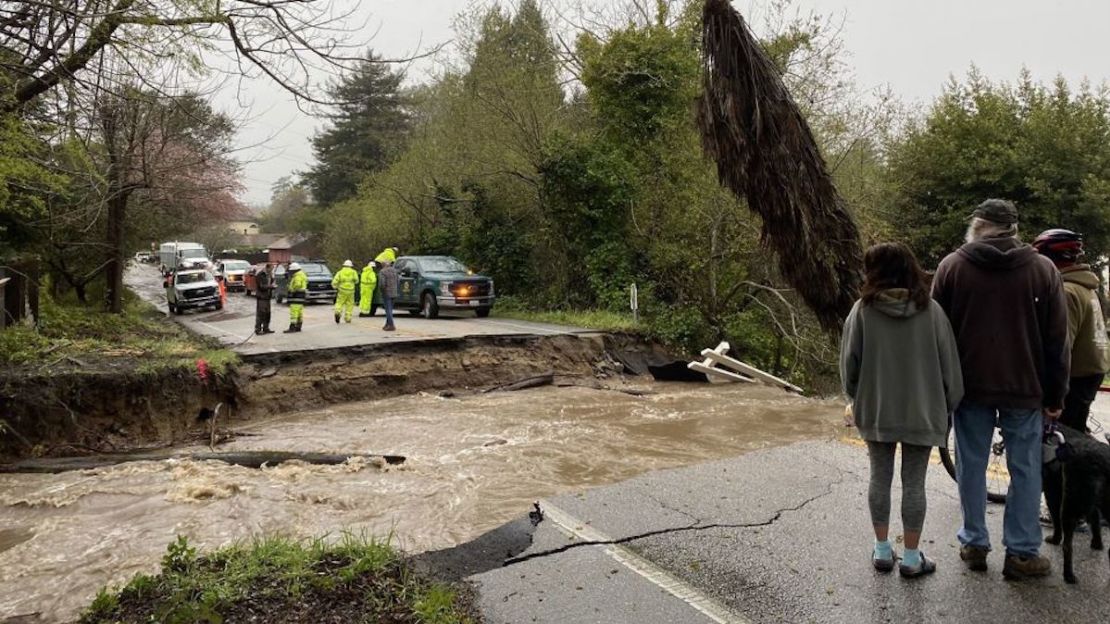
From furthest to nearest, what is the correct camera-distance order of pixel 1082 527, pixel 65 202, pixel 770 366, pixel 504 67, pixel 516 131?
pixel 504 67 → pixel 516 131 → pixel 770 366 → pixel 65 202 → pixel 1082 527

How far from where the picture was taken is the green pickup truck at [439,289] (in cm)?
2044

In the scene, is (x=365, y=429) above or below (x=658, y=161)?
below

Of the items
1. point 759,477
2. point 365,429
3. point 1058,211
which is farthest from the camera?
point 1058,211

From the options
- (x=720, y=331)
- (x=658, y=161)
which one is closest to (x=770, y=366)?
(x=720, y=331)

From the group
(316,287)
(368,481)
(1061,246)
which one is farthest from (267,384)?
(316,287)

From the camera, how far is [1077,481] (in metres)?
3.95

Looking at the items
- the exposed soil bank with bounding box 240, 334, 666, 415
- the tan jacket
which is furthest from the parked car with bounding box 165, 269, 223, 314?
the tan jacket

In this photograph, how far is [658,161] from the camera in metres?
20.0

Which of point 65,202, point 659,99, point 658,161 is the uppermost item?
point 659,99

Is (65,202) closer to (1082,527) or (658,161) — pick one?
(658,161)

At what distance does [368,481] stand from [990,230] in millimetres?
5702

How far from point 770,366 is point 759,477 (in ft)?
39.9

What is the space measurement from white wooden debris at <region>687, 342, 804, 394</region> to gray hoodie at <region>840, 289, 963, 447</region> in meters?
10.1

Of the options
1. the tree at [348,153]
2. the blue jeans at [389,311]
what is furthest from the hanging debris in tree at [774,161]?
the tree at [348,153]
